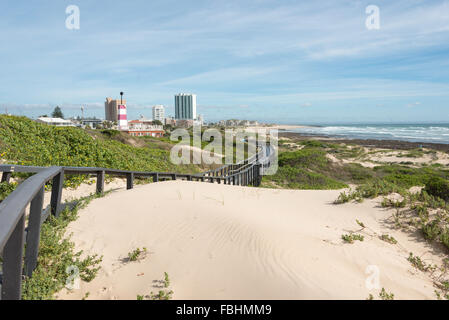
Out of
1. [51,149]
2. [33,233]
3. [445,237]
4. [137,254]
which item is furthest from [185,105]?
[33,233]

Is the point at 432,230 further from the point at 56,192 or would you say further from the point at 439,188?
the point at 56,192

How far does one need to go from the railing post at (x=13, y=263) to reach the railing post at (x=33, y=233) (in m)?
0.88

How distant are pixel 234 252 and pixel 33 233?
2245 mm

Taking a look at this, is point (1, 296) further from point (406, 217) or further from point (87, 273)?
point (406, 217)

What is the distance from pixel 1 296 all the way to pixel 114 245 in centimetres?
194

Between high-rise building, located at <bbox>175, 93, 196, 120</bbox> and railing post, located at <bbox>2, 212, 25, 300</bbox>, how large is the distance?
18035 centimetres

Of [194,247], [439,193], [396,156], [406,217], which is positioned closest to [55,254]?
[194,247]

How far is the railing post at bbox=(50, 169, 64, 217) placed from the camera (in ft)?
15.0

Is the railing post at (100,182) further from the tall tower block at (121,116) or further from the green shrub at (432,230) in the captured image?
the tall tower block at (121,116)

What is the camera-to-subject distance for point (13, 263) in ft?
7.67

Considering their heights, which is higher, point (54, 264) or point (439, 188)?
point (439, 188)

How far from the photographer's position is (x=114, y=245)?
4.34 metres

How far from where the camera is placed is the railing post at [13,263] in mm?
2283
